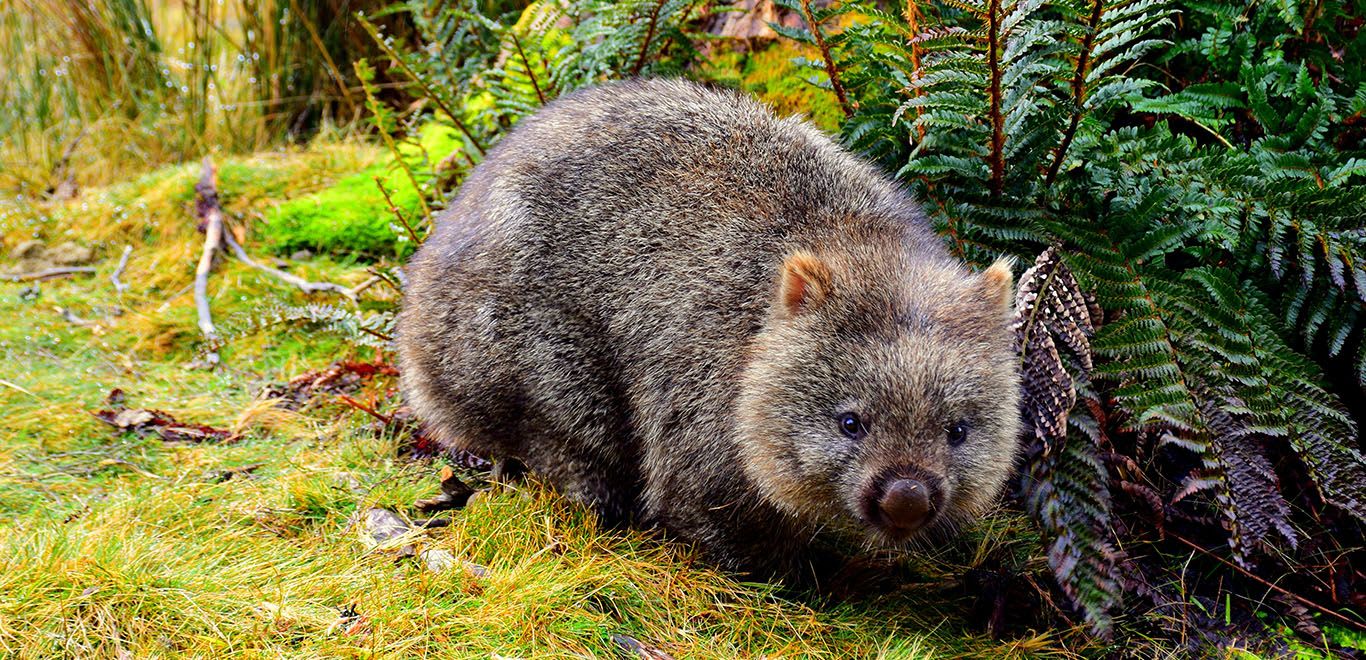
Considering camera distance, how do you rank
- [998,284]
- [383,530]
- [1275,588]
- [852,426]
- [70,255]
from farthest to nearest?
1. [70,255]
2. [383,530]
3. [1275,588]
4. [998,284]
5. [852,426]

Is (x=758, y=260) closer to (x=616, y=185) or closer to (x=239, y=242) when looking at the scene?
(x=616, y=185)

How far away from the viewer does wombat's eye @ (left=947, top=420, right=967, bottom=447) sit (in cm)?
404

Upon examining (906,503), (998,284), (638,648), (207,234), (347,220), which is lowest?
(207,234)

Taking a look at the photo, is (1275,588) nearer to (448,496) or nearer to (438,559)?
(438,559)

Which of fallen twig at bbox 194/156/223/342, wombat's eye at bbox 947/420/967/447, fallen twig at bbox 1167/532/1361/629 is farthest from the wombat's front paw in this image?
fallen twig at bbox 194/156/223/342

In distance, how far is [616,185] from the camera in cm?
500

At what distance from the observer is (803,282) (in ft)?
13.9

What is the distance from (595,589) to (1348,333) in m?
3.27

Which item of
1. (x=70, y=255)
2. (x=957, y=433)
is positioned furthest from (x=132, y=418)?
(x=957, y=433)

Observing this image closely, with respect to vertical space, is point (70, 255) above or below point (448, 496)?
below

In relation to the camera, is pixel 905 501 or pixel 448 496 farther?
pixel 448 496

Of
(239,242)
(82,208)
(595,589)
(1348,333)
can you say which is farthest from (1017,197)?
(82,208)

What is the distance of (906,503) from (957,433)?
0.42 meters

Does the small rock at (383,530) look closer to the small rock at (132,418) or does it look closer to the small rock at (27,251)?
the small rock at (132,418)
